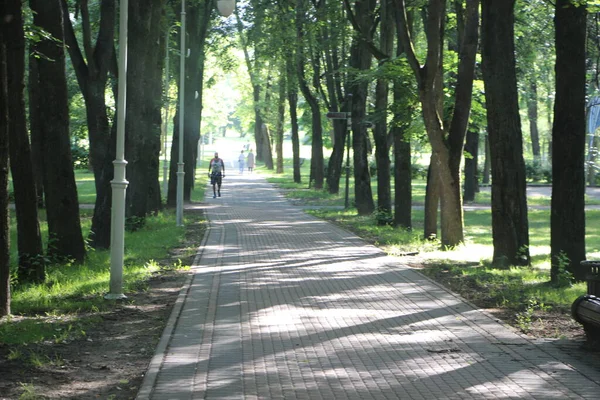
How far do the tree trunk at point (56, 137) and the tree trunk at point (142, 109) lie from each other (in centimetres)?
487

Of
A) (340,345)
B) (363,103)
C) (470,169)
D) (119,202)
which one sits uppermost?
(363,103)

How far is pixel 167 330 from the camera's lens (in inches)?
363

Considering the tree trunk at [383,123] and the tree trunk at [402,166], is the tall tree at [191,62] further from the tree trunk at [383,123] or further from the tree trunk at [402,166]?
A: the tree trunk at [402,166]

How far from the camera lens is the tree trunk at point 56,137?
13.1 metres

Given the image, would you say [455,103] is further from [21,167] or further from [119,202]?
[21,167]

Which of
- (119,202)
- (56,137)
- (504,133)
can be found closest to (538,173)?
(504,133)

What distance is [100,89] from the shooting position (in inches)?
696

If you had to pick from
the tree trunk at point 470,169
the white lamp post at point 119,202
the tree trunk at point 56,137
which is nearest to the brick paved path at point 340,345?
the white lamp post at point 119,202

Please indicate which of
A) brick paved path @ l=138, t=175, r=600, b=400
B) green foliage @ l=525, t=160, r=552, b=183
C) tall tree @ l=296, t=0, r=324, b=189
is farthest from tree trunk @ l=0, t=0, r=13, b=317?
green foliage @ l=525, t=160, r=552, b=183

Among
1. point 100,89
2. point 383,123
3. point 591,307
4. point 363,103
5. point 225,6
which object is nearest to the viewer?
point 591,307

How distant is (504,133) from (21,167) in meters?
7.44

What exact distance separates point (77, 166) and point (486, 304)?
60.4 meters

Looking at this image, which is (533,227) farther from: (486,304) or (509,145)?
(486,304)

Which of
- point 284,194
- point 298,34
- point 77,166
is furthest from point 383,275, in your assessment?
point 77,166
